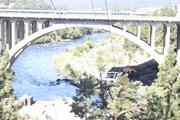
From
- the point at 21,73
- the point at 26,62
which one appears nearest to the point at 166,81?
the point at 21,73

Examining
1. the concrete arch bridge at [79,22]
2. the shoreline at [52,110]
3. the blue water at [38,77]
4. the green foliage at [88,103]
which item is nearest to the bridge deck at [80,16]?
the concrete arch bridge at [79,22]

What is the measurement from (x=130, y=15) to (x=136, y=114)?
52.2ft

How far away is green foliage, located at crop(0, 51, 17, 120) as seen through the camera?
16203mm

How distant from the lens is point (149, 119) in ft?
45.3

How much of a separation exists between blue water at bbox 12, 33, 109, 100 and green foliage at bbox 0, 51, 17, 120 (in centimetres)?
616

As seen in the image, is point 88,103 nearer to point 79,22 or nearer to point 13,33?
point 79,22

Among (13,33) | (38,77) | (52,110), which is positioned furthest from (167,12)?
(52,110)

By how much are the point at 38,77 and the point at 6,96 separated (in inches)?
568

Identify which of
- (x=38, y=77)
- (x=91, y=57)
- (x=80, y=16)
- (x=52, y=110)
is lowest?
(x=52, y=110)

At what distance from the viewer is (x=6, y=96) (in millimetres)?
19797

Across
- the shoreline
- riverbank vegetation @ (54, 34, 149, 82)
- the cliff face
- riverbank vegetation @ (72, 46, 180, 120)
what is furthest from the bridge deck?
riverbank vegetation @ (72, 46, 180, 120)

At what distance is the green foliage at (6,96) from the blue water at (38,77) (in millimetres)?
6159

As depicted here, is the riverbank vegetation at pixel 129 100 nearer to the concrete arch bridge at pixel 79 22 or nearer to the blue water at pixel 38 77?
the concrete arch bridge at pixel 79 22

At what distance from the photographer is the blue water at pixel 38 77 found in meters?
29.7
